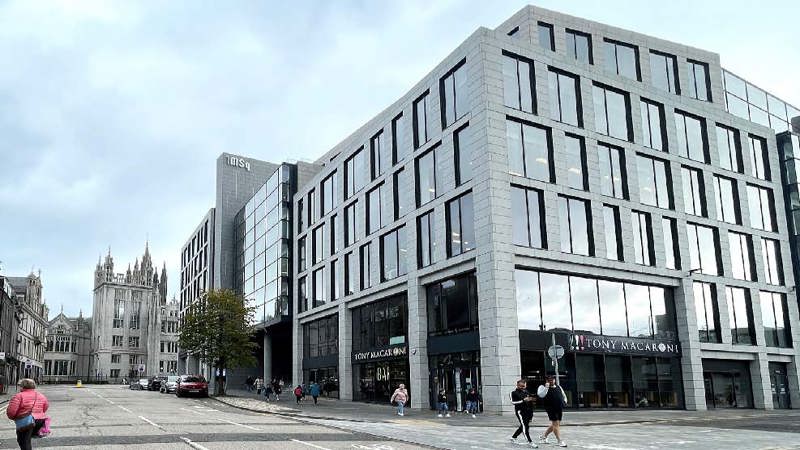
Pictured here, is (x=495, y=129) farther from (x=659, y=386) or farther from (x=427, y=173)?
(x=659, y=386)

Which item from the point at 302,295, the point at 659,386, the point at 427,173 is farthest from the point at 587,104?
the point at 302,295

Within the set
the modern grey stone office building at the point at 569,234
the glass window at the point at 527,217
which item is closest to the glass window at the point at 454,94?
the modern grey stone office building at the point at 569,234

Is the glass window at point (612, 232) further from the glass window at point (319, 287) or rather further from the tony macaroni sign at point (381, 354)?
the glass window at point (319, 287)

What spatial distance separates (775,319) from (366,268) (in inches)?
1072

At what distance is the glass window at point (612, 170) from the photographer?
124 ft

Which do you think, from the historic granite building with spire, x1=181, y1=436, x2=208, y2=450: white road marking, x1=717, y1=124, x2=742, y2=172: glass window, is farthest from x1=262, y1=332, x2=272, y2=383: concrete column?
the historic granite building with spire

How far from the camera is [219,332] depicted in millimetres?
54094

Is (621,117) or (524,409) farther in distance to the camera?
(621,117)

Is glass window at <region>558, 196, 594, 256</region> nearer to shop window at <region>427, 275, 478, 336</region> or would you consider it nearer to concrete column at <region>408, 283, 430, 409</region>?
shop window at <region>427, 275, 478, 336</region>

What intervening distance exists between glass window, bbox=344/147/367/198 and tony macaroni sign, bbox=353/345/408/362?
1155cm

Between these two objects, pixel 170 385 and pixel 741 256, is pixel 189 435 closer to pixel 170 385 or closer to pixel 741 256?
pixel 741 256

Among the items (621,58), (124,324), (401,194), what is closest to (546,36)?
(621,58)

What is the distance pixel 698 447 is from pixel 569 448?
11.9 feet

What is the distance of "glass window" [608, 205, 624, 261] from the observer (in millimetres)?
36719
